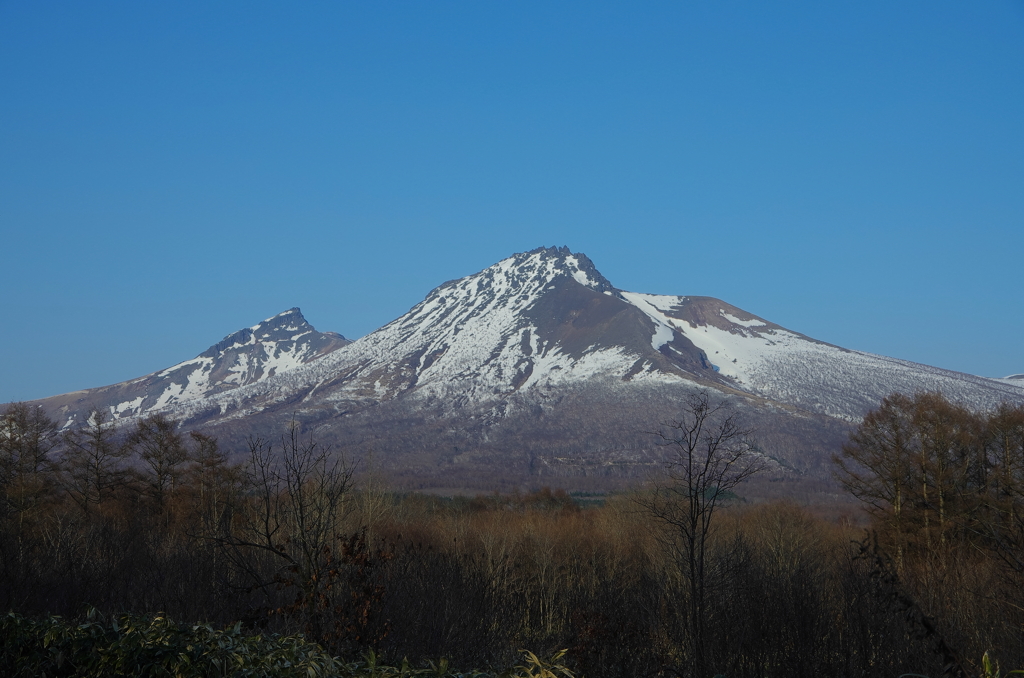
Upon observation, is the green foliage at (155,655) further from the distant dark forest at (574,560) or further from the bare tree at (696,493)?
the bare tree at (696,493)

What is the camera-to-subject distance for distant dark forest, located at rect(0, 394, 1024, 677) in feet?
39.4

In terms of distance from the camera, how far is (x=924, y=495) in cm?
3569

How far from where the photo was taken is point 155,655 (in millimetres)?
6570

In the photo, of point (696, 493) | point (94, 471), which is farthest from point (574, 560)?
point (696, 493)

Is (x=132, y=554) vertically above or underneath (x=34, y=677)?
underneath

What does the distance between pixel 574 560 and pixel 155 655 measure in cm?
3854

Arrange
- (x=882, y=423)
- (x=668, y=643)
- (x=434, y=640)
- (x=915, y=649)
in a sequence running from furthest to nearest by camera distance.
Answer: (x=882, y=423), (x=668, y=643), (x=915, y=649), (x=434, y=640)

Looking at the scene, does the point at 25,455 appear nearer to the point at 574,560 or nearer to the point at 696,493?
the point at 574,560

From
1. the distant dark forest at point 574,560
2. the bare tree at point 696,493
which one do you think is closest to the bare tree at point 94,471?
the distant dark forest at point 574,560

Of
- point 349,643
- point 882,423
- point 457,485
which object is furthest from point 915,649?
point 457,485

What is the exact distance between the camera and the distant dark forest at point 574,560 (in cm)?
1202

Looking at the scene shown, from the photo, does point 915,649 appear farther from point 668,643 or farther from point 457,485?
point 457,485

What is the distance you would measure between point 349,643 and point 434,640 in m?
4.64

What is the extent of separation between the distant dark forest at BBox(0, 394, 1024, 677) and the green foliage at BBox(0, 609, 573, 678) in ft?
7.99
